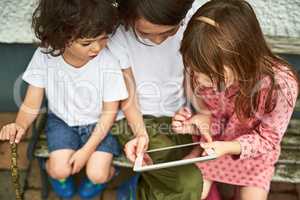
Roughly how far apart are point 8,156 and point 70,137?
2.24 feet

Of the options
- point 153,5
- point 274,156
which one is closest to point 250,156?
point 274,156

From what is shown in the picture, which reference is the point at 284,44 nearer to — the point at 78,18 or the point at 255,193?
the point at 255,193

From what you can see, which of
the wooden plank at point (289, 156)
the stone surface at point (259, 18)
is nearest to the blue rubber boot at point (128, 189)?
the wooden plank at point (289, 156)

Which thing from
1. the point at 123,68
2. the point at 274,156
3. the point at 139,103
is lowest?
the point at 274,156

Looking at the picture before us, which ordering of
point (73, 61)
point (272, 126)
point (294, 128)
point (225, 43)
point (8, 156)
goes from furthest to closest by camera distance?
1. point (8, 156)
2. point (294, 128)
3. point (73, 61)
4. point (272, 126)
5. point (225, 43)

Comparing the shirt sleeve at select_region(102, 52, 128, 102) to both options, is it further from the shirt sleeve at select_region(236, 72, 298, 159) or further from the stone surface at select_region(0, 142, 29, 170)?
the stone surface at select_region(0, 142, 29, 170)

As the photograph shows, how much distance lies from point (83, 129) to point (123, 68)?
14.2 inches

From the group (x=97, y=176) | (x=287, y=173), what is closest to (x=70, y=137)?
(x=97, y=176)

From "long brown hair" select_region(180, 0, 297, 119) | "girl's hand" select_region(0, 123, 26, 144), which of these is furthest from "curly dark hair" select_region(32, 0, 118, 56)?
"girl's hand" select_region(0, 123, 26, 144)

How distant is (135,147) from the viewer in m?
2.64

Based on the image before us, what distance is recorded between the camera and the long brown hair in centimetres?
221

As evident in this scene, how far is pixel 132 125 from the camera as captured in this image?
271 cm

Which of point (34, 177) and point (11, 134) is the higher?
point (11, 134)

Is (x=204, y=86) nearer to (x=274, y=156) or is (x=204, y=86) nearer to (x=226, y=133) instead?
(x=226, y=133)
